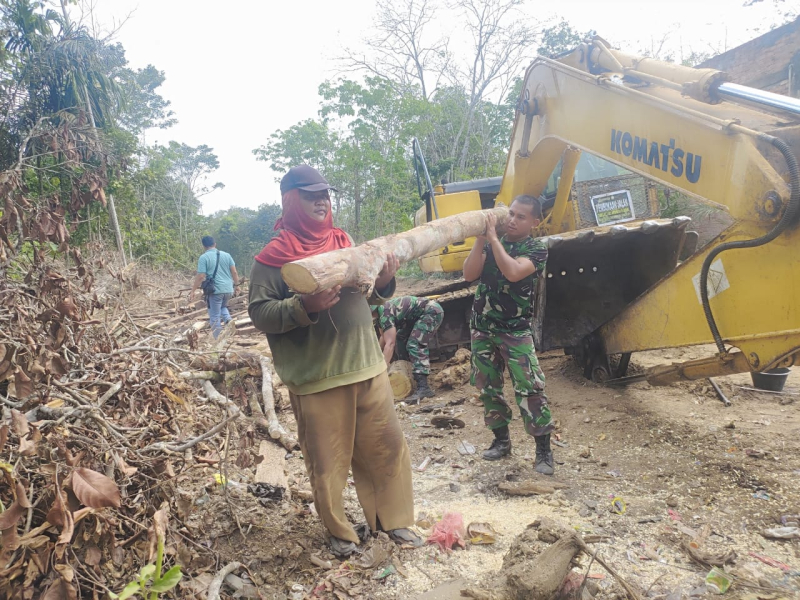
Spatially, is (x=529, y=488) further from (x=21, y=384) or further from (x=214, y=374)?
(x=214, y=374)

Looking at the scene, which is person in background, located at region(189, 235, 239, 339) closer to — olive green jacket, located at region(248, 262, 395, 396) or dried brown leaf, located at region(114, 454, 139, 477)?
olive green jacket, located at region(248, 262, 395, 396)

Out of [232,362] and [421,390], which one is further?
[421,390]

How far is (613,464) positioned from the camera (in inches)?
145

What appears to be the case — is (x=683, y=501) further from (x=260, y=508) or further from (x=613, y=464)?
(x=260, y=508)

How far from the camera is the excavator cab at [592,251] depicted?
4.82 metres

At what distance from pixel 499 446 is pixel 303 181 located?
2571 mm

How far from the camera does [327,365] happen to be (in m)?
2.45

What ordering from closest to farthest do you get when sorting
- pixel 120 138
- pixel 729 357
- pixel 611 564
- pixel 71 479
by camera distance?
1. pixel 71 479
2. pixel 611 564
3. pixel 729 357
4. pixel 120 138

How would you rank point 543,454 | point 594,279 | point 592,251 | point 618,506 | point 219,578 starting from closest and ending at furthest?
point 219,578 → point 618,506 → point 543,454 → point 592,251 → point 594,279

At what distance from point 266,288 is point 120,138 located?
1261 centimetres

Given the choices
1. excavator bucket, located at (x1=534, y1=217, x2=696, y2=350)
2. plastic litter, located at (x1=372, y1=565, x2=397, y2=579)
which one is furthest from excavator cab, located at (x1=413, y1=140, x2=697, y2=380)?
plastic litter, located at (x1=372, y1=565, x2=397, y2=579)

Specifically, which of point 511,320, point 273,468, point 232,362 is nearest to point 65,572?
point 273,468

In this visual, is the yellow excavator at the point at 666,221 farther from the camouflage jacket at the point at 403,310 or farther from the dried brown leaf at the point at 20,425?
the dried brown leaf at the point at 20,425

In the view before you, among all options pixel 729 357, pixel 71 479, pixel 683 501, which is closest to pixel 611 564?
pixel 683 501
